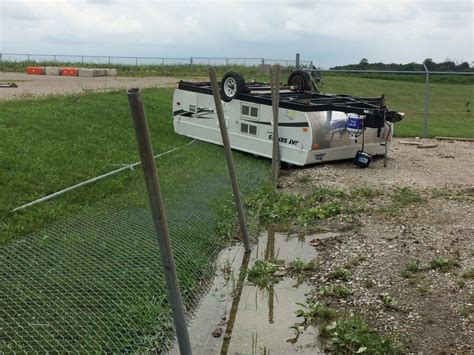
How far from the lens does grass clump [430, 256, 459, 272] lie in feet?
19.1

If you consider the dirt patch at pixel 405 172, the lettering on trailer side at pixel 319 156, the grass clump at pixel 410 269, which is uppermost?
the lettering on trailer side at pixel 319 156

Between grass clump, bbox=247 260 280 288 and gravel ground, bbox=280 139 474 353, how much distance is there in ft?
1.48

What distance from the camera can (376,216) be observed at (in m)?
7.99

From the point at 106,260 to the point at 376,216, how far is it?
3976 millimetres

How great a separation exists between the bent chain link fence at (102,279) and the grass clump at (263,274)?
17.4 inches

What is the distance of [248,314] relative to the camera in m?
5.08

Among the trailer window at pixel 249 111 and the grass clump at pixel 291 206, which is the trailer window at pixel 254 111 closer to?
the trailer window at pixel 249 111

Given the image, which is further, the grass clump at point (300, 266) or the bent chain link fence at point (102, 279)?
the grass clump at point (300, 266)

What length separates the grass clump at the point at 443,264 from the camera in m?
5.82

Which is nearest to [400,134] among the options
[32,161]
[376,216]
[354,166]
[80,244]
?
[354,166]

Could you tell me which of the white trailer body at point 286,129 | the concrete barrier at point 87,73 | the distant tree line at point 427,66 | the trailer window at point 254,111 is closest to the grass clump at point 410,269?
the white trailer body at point 286,129

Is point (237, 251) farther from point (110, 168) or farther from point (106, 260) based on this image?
point (110, 168)

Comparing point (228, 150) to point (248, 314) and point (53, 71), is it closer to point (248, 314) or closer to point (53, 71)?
point (248, 314)

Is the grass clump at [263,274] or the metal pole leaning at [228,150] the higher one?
the metal pole leaning at [228,150]
